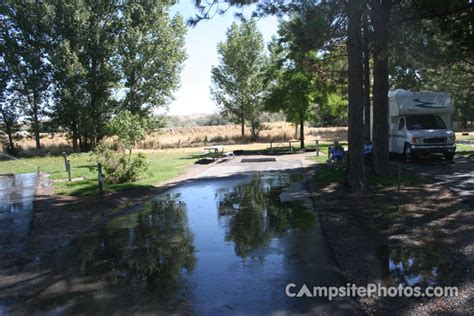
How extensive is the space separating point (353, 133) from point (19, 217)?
8.59 metres

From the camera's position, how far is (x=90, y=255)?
6.34m

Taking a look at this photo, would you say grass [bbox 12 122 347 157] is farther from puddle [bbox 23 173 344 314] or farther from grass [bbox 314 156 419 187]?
puddle [bbox 23 173 344 314]

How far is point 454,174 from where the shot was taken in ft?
44.7

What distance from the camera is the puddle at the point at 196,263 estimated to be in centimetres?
441

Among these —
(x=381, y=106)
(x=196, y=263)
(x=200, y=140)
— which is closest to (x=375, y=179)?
(x=381, y=106)

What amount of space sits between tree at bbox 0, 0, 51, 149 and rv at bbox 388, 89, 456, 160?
30.5 m

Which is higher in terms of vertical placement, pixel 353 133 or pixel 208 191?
pixel 353 133

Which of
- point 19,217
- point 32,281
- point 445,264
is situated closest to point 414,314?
point 445,264

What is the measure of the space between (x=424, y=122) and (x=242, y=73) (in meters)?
30.6

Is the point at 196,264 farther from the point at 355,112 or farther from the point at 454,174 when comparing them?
the point at 454,174

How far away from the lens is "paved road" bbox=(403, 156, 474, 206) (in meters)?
10.4

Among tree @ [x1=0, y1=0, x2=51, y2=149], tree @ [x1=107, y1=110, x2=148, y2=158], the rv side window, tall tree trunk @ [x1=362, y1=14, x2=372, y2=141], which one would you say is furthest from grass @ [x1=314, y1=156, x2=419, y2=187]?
tree @ [x1=0, y1=0, x2=51, y2=149]

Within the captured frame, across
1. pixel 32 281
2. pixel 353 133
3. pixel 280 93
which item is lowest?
pixel 32 281

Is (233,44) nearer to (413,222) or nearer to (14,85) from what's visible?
(14,85)
